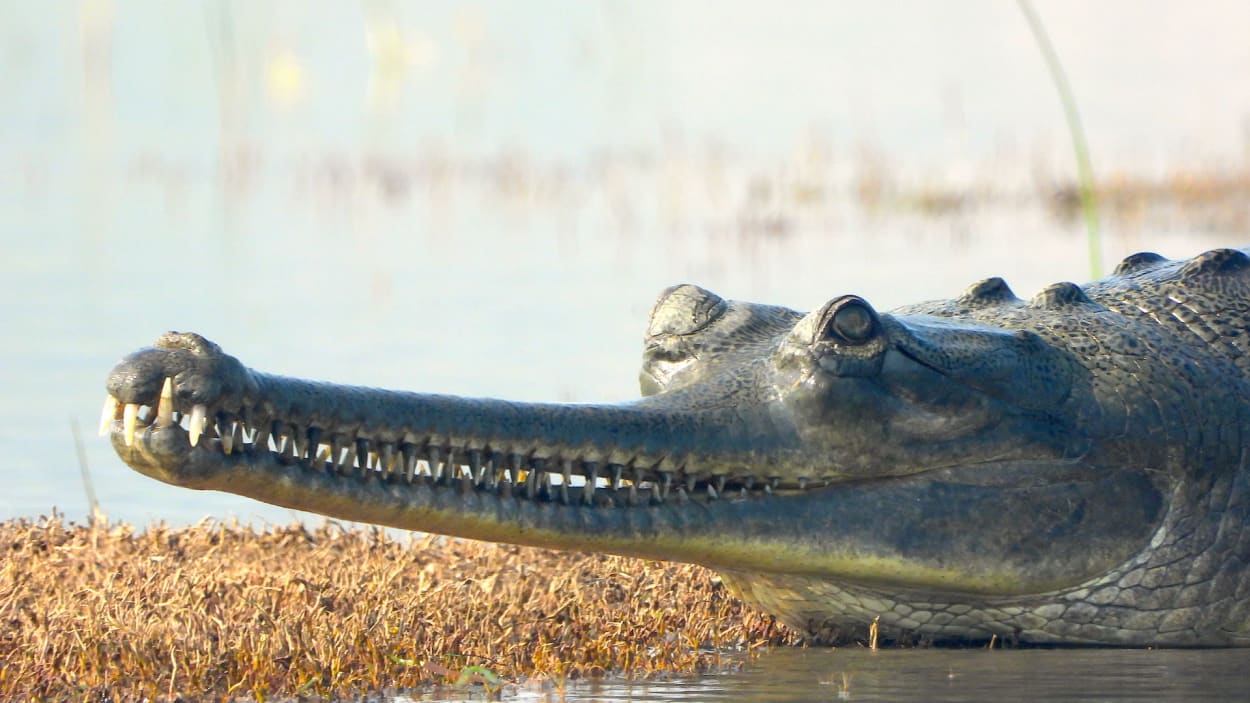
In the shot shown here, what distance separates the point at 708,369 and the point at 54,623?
1.76 m

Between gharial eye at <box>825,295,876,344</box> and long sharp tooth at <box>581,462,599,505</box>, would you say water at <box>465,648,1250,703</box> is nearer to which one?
long sharp tooth at <box>581,462,599,505</box>

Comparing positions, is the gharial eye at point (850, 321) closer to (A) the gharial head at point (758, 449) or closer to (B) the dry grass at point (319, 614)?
(A) the gharial head at point (758, 449)

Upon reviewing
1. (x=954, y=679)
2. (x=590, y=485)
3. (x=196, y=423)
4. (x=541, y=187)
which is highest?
(x=541, y=187)

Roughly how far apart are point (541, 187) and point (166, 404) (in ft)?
44.1

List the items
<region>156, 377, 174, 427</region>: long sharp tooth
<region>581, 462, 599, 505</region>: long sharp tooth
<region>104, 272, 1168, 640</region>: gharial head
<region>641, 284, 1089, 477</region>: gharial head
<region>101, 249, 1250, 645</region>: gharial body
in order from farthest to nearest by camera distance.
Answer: <region>641, 284, 1089, 477</region>: gharial head
<region>581, 462, 599, 505</region>: long sharp tooth
<region>101, 249, 1250, 645</region>: gharial body
<region>104, 272, 1168, 640</region>: gharial head
<region>156, 377, 174, 427</region>: long sharp tooth

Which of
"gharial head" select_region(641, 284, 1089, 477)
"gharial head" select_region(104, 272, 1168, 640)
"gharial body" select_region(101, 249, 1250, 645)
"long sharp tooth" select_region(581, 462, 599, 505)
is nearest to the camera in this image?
"gharial head" select_region(104, 272, 1168, 640)

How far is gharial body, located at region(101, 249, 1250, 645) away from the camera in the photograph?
4410 millimetres

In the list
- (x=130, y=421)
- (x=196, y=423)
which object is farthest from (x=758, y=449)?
(x=130, y=421)

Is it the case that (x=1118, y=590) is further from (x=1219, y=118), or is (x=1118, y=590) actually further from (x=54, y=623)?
(x=1219, y=118)

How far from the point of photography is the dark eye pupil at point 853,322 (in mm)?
Result: 4965

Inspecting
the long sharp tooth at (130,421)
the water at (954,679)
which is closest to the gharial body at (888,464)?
the water at (954,679)

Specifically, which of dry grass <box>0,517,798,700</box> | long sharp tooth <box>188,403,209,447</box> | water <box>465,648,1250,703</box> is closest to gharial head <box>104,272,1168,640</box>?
long sharp tooth <box>188,403,209,447</box>

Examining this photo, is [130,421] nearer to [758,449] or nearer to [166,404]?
[166,404]

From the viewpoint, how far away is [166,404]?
4059mm
